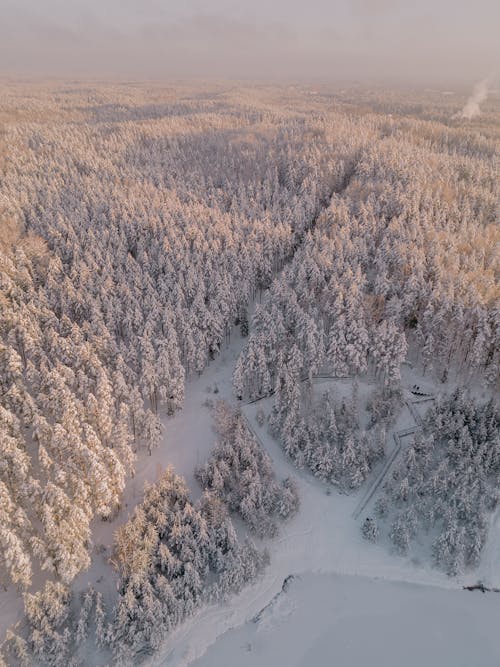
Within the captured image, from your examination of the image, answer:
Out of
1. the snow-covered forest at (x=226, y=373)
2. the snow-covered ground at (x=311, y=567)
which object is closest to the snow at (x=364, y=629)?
the snow-covered ground at (x=311, y=567)

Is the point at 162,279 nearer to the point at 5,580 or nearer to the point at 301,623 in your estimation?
the point at 5,580

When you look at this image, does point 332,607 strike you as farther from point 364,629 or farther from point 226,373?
point 226,373

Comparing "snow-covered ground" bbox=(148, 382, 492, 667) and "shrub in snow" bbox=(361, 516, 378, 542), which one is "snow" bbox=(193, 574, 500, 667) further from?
"shrub in snow" bbox=(361, 516, 378, 542)

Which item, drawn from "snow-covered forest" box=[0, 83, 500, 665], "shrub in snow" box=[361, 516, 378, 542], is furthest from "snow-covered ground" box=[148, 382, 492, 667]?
"snow-covered forest" box=[0, 83, 500, 665]

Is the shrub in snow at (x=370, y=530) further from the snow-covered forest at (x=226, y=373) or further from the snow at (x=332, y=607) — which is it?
the snow at (x=332, y=607)

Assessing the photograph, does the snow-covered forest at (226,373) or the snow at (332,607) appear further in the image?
the snow-covered forest at (226,373)

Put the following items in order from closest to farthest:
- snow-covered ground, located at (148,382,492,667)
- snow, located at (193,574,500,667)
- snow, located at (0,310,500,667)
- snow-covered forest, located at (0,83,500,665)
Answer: snow, located at (193,574,500,667), snow, located at (0,310,500,667), snow-covered ground, located at (148,382,492,667), snow-covered forest, located at (0,83,500,665)

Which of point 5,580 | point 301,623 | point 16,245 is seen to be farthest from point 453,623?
point 16,245
